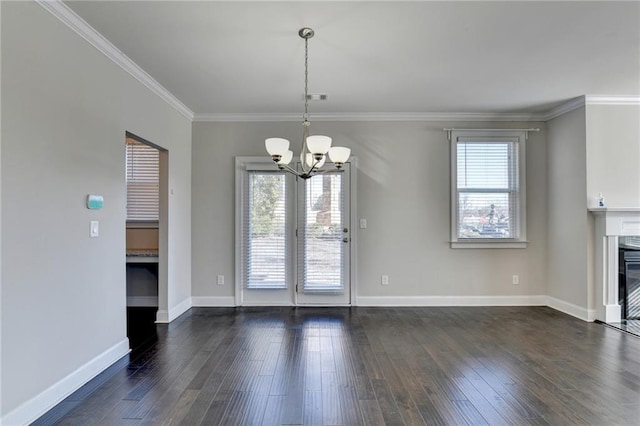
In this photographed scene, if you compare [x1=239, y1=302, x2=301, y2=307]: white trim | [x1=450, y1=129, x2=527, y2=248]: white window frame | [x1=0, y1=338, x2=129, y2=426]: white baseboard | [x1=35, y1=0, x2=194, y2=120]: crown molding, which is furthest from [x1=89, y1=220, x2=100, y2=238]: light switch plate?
[x1=450, y1=129, x2=527, y2=248]: white window frame

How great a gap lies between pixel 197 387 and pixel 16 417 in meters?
1.02

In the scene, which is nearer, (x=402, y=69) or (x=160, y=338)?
(x=402, y=69)

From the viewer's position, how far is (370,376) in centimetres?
263

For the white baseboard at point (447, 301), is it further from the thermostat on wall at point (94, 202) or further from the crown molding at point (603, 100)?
the thermostat on wall at point (94, 202)

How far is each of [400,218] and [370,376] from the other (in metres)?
2.49

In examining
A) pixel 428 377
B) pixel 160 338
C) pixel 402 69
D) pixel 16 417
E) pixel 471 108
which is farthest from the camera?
pixel 471 108

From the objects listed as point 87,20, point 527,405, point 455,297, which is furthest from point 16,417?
point 455,297

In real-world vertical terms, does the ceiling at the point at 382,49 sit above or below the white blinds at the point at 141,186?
above

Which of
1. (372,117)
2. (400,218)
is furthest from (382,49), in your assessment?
(400,218)

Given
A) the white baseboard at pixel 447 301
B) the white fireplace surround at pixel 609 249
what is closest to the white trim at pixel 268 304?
the white baseboard at pixel 447 301

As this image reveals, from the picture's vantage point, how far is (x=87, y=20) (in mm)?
2438

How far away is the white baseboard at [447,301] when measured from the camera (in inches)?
184

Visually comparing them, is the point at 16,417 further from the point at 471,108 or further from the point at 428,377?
the point at 471,108

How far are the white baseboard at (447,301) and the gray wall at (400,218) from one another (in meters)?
0.03
